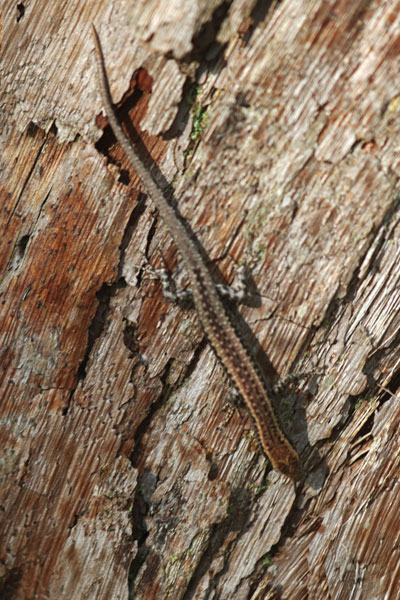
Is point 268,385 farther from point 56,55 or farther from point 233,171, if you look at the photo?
point 56,55

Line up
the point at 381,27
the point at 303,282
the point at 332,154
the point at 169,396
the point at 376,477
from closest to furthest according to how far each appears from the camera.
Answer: the point at 381,27, the point at 332,154, the point at 303,282, the point at 169,396, the point at 376,477

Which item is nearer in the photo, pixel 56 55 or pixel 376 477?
pixel 56 55

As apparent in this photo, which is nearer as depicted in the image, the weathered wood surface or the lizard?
the weathered wood surface

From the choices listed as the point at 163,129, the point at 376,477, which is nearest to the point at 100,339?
the point at 163,129

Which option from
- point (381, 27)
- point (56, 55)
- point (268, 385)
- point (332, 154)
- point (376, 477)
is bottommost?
point (376, 477)
